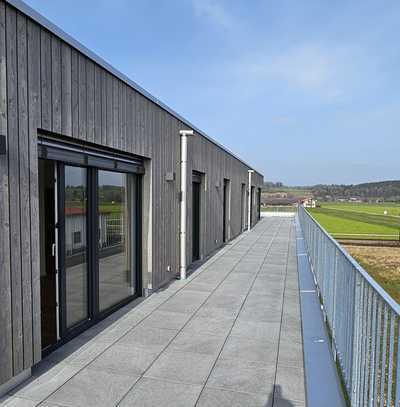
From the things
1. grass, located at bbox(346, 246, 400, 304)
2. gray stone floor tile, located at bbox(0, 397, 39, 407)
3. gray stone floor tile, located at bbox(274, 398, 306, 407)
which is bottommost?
grass, located at bbox(346, 246, 400, 304)

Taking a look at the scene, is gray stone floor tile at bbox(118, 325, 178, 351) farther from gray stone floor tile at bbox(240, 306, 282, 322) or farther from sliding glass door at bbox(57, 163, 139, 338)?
gray stone floor tile at bbox(240, 306, 282, 322)

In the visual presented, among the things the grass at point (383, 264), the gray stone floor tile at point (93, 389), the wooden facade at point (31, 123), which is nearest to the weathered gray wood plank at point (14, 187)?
the wooden facade at point (31, 123)

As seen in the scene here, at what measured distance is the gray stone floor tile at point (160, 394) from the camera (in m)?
2.74

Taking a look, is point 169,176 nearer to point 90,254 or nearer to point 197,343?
point 90,254

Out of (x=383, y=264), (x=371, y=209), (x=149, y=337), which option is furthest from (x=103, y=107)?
(x=371, y=209)

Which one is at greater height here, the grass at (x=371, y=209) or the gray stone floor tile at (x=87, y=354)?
the gray stone floor tile at (x=87, y=354)

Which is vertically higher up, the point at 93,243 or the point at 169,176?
the point at 169,176

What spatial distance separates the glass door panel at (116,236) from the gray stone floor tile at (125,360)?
109 centimetres

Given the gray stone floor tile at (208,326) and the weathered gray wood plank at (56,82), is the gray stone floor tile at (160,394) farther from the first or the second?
the weathered gray wood plank at (56,82)

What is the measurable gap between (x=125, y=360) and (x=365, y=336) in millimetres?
2321

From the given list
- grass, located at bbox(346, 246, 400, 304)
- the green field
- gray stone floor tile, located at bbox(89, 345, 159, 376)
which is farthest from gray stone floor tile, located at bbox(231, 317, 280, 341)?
the green field

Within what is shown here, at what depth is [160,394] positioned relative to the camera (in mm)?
2873

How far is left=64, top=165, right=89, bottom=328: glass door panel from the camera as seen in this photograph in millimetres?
3875

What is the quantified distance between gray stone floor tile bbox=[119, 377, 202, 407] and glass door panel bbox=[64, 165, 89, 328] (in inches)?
55.5
